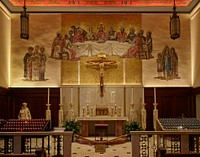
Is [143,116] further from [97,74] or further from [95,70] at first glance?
[95,70]

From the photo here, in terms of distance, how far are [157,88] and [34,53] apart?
22.1ft

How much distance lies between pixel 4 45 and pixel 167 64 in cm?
846

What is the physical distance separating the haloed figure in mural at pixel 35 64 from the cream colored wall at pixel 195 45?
783 cm

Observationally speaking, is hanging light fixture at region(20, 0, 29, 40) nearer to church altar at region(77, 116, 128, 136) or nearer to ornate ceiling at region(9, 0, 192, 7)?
church altar at region(77, 116, 128, 136)

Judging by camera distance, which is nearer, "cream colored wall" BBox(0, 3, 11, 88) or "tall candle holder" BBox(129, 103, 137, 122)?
"cream colored wall" BBox(0, 3, 11, 88)

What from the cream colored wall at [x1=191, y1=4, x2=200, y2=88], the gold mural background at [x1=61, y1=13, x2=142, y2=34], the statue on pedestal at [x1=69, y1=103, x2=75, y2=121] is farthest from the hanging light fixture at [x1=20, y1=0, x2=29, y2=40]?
the cream colored wall at [x1=191, y1=4, x2=200, y2=88]

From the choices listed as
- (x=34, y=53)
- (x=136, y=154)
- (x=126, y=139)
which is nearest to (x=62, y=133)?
(x=136, y=154)

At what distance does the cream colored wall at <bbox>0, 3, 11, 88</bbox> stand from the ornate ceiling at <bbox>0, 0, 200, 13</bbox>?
65 centimetres

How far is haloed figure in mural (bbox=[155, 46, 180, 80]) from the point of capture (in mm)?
17453

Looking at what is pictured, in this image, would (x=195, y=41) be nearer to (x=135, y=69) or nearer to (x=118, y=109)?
(x=135, y=69)

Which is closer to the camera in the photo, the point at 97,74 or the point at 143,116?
the point at 143,116

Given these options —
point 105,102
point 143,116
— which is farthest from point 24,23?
point 143,116

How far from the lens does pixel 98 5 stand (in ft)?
56.0

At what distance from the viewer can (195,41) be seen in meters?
17.0
